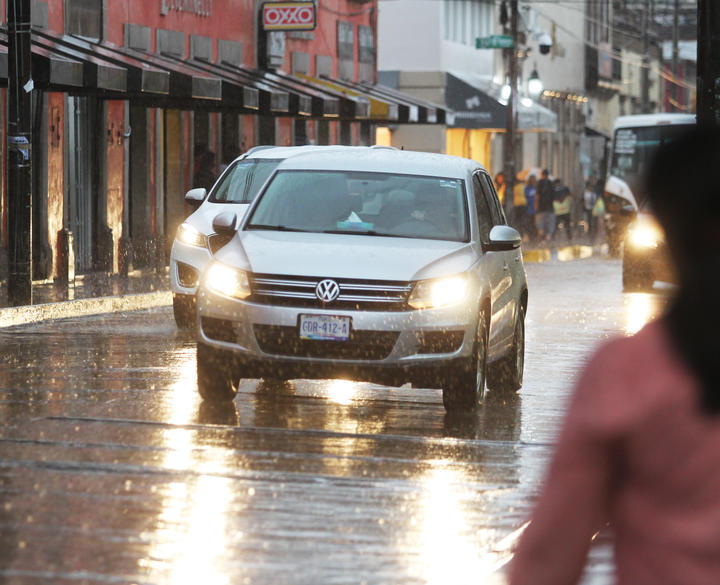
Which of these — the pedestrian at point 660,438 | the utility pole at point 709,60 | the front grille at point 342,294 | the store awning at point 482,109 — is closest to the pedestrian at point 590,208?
the store awning at point 482,109

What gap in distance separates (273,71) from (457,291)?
25.4 m

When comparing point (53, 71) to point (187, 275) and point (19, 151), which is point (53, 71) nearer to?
point (19, 151)

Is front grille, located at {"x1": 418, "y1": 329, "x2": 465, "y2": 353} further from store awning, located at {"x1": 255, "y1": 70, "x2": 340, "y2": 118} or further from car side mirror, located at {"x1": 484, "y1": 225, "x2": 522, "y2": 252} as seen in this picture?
store awning, located at {"x1": 255, "y1": 70, "x2": 340, "y2": 118}

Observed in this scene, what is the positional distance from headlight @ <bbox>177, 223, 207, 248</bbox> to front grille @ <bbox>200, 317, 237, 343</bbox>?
589 centimetres

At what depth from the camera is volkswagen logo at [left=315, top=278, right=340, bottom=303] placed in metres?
10.9

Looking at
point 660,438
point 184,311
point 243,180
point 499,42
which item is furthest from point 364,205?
point 499,42

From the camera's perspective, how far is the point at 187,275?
677 inches

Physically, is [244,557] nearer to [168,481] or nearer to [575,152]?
[168,481]

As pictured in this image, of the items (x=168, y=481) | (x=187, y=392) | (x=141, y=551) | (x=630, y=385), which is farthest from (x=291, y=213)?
(x=630, y=385)

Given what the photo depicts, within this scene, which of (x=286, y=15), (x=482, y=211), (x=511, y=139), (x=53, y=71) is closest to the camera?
(x=482, y=211)

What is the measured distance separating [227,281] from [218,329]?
1.04 feet

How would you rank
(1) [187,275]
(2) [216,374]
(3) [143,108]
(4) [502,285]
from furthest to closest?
(3) [143,108] → (1) [187,275] → (4) [502,285] → (2) [216,374]

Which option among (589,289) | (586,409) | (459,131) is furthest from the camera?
(459,131)

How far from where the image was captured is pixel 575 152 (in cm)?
7312
